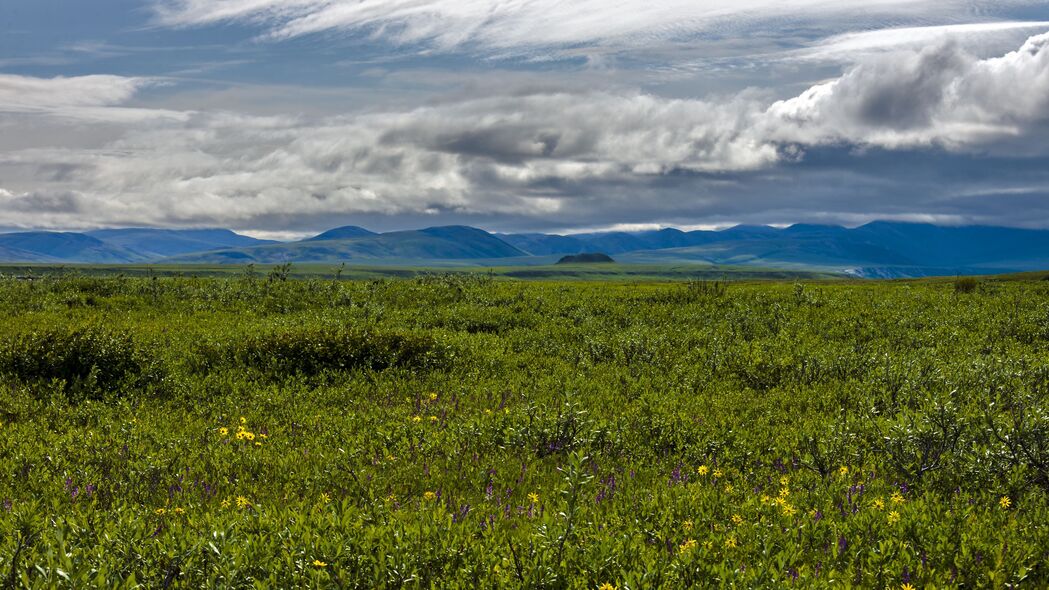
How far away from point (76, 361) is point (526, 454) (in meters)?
10.1

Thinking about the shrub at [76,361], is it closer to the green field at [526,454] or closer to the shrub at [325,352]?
the green field at [526,454]

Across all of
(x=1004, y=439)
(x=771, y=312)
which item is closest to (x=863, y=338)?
(x=771, y=312)

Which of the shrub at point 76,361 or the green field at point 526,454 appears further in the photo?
the shrub at point 76,361

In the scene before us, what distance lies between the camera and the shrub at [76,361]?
12852 millimetres

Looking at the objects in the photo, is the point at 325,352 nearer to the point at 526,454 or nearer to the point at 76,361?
the point at 76,361

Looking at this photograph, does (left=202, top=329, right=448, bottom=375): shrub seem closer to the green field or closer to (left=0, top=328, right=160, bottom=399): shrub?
the green field

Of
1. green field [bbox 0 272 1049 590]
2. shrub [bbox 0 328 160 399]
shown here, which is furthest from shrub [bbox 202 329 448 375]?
shrub [bbox 0 328 160 399]

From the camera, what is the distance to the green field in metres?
5.02

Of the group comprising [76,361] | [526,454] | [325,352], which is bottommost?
[526,454]

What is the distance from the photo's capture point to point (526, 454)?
8734 millimetres

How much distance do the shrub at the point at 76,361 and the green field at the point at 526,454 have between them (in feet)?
0.18

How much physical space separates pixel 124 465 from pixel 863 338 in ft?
58.1

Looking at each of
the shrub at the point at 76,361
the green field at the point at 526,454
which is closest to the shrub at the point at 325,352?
the green field at the point at 526,454

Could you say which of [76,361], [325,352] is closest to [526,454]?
[325,352]
